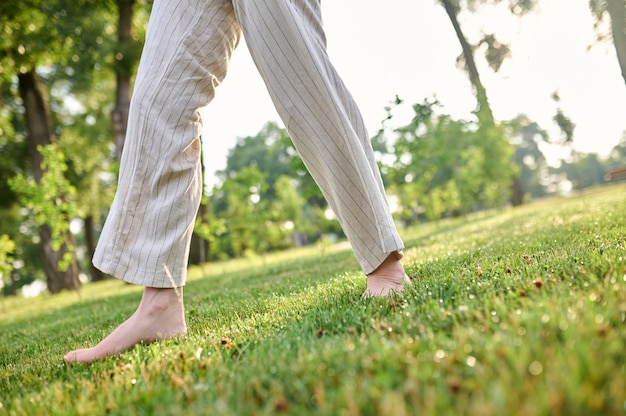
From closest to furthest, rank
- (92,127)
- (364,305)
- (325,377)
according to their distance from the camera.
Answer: (325,377)
(364,305)
(92,127)

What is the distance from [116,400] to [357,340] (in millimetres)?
594

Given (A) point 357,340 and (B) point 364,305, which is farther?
(B) point 364,305

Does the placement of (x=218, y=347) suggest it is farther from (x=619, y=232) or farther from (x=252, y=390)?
(x=619, y=232)

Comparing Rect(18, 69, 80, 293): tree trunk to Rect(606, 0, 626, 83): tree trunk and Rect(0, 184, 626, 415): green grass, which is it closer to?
Rect(0, 184, 626, 415): green grass

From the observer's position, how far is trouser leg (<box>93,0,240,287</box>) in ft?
5.73

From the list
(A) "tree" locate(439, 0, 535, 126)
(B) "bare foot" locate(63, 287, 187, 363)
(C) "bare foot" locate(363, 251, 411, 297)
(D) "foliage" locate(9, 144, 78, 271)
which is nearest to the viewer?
(B) "bare foot" locate(63, 287, 187, 363)

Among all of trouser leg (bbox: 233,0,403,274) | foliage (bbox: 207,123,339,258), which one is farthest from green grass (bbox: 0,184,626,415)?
foliage (bbox: 207,123,339,258)

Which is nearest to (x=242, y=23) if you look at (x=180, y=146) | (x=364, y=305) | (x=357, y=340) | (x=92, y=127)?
(x=180, y=146)

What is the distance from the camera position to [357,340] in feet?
3.82

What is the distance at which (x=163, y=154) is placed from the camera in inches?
69.2

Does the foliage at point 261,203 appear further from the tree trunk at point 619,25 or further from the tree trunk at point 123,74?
the tree trunk at point 619,25

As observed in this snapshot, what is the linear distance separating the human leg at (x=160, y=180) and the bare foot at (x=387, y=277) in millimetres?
766

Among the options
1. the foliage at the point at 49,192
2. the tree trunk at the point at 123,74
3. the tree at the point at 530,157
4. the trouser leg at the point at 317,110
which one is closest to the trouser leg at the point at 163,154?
the trouser leg at the point at 317,110

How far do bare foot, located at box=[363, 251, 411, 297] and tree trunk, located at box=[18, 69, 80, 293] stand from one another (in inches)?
469
